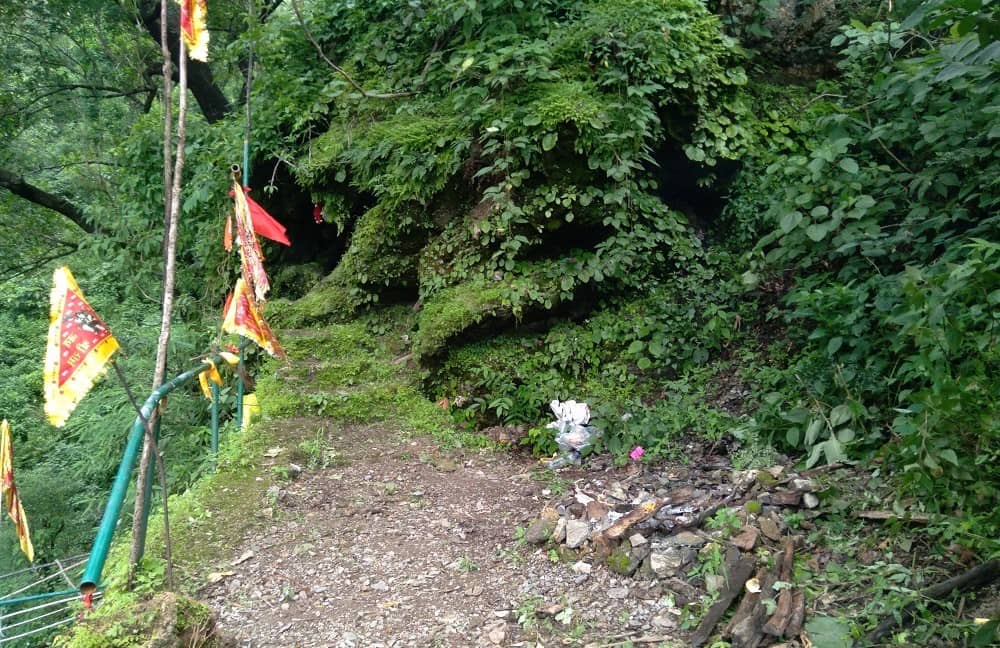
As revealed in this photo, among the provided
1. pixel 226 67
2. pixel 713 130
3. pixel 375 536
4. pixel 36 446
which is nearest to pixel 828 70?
pixel 713 130

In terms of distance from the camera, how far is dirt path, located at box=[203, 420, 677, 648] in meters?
2.93

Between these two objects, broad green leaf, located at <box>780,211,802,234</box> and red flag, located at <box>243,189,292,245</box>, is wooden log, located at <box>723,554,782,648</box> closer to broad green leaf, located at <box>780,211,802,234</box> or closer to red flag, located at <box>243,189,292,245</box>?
broad green leaf, located at <box>780,211,802,234</box>

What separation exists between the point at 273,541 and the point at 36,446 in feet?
22.7

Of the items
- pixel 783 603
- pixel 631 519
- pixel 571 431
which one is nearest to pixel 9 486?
pixel 631 519

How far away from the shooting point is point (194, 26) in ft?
10.5

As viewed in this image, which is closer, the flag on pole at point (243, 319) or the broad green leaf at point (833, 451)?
the broad green leaf at point (833, 451)

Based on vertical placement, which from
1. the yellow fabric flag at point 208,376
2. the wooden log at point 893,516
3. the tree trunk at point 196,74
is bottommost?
the wooden log at point 893,516

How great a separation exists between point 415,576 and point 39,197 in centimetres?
895

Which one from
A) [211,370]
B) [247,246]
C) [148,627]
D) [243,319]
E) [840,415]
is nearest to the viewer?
[148,627]

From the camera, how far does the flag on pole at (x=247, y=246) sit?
4.39 metres

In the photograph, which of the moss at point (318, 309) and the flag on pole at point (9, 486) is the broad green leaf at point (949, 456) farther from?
the moss at point (318, 309)

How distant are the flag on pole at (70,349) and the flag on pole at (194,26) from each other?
1.37 metres

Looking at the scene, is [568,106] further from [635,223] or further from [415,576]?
[415,576]

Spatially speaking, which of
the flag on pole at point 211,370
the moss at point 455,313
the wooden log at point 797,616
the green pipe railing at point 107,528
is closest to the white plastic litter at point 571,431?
the moss at point 455,313
